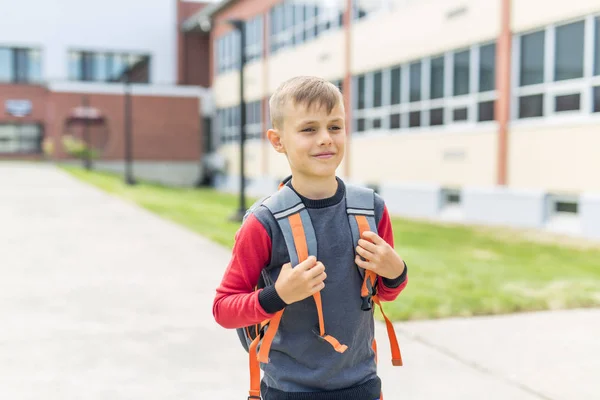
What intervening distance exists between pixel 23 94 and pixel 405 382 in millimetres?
43979

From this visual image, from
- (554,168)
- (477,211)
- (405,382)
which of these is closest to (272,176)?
(477,211)

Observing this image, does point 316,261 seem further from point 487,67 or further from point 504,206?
point 487,67

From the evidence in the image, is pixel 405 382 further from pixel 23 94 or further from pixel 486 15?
pixel 23 94

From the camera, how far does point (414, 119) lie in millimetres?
18547

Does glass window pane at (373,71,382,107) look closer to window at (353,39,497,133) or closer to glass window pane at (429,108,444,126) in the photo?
window at (353,39,497,133)

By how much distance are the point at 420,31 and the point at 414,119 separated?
2.23 m

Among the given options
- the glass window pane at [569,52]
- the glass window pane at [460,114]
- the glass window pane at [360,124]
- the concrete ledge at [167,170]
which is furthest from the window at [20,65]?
the glass window pane at [569,52]

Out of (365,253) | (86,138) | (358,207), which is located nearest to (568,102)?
(358,207)

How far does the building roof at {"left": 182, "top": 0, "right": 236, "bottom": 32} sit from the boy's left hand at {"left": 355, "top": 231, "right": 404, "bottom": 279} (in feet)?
98.3

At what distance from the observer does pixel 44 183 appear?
2370 cm

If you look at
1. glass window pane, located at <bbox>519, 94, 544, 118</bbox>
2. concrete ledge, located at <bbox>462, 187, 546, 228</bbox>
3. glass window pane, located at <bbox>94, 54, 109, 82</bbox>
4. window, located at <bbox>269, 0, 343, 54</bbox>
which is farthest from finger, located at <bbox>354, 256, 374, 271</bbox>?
glass window pane, located at <bbox>94, 54, 109, 82</bbox>

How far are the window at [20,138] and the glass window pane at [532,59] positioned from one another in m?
36.2

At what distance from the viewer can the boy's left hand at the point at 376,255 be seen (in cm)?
220

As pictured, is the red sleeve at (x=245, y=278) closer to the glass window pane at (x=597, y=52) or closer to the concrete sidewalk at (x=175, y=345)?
the concrete sidewalk at (x=175, y=345)
